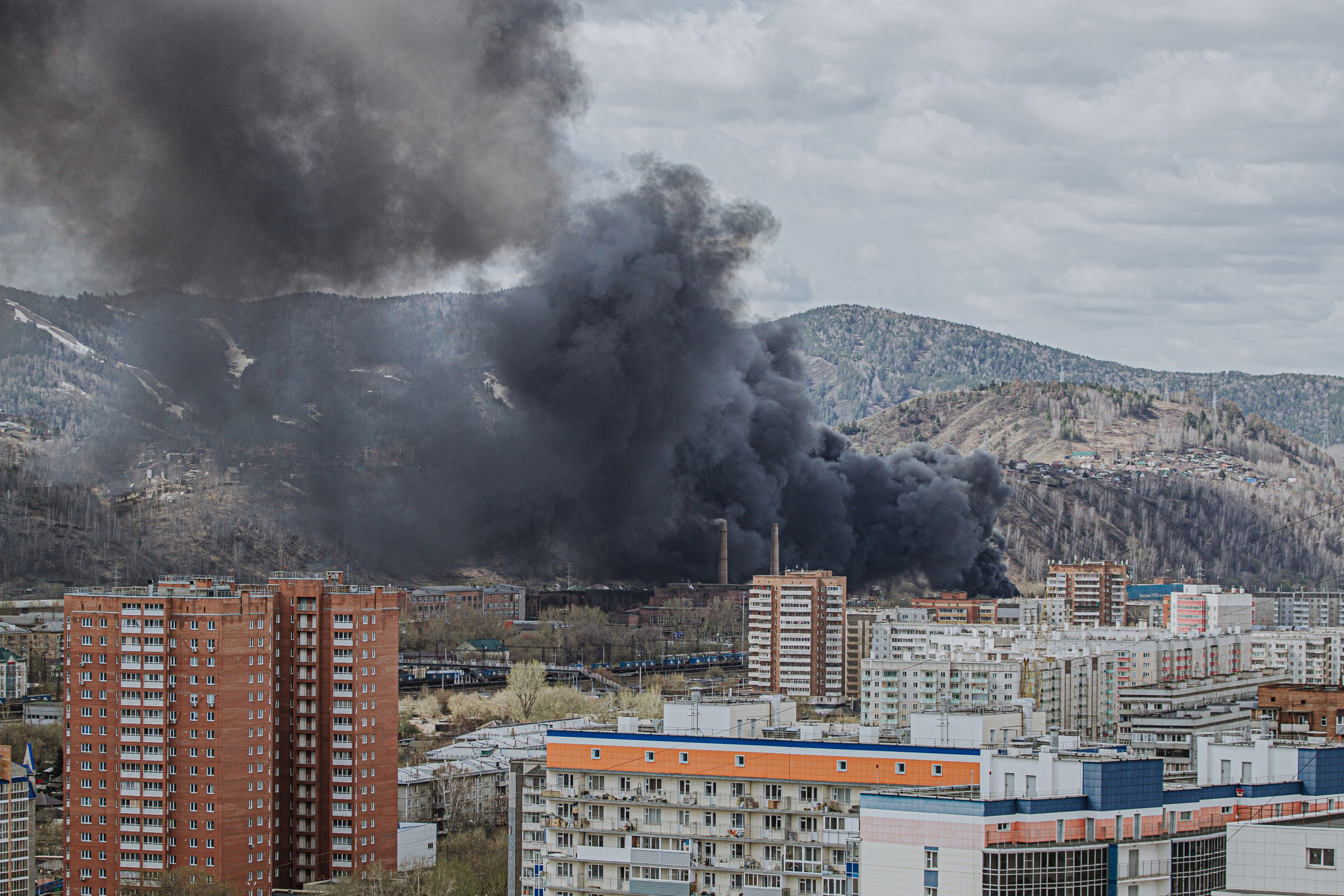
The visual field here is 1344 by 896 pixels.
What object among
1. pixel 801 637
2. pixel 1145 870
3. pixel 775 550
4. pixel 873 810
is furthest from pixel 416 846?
pixel 775 550

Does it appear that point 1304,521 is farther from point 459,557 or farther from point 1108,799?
point 1108,799

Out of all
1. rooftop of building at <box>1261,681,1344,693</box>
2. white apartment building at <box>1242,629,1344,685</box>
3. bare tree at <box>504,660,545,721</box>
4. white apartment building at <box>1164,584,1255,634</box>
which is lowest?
bare tree at <box>504,660,545,721</box>

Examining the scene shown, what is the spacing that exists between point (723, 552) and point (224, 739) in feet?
174

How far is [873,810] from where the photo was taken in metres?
18.9

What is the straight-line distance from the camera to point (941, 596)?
285ft

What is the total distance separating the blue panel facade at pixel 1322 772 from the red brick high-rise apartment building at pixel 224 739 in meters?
21.6

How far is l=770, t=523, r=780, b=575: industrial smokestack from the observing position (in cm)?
8481

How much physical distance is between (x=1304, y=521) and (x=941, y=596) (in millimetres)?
72847

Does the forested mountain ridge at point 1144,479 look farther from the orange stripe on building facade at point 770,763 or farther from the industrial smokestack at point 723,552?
the orange stripe on building facade at point 770,763

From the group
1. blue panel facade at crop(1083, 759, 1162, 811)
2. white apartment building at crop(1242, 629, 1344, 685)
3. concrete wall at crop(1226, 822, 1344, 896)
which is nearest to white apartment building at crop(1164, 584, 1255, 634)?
white apartment building at crop(1242, 629, 1344, 685)

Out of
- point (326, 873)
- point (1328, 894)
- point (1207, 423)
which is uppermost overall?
point (1207, 423)

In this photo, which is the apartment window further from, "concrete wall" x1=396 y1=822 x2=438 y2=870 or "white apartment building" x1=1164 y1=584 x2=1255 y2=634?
"white apartment building" x1=1164 y1=584 x2=1255 y2=634

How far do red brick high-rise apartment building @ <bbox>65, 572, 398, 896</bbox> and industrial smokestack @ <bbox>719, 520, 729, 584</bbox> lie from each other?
1938 inches


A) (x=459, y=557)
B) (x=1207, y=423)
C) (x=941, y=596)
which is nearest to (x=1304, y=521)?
(x=1207, y=423)
